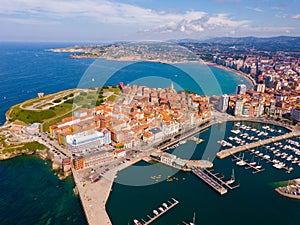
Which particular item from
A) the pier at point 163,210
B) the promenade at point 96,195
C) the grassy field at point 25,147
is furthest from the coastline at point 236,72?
the grassy field at point 25,147

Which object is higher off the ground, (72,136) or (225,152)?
(72,136)

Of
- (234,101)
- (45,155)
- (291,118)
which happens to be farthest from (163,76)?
(45,155)

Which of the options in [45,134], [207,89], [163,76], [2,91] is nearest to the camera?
[45,134]

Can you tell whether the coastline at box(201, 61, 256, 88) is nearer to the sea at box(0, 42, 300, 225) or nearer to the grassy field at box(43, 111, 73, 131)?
the sea at box(0, 42, 300, 225)

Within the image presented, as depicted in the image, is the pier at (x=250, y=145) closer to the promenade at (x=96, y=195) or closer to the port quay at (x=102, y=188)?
the port quay at (x=102, y=188)

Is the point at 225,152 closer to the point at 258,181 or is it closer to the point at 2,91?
the point at 258,181

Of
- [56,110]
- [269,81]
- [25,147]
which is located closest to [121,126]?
[25,147]

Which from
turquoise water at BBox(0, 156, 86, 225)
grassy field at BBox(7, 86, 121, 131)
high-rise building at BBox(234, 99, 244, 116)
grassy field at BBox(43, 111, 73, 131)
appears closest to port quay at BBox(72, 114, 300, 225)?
turquoise water at BBox(0, 156, 86, 225)
